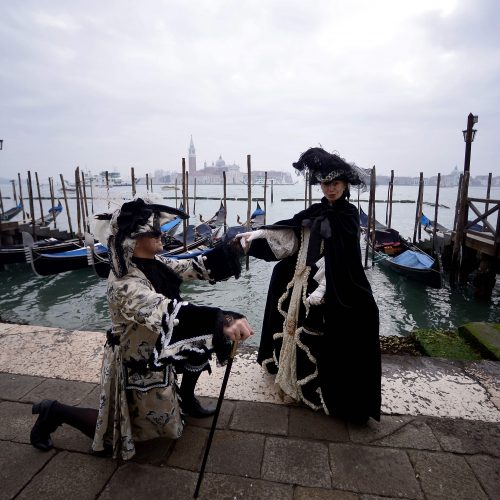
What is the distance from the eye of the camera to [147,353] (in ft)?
5.63

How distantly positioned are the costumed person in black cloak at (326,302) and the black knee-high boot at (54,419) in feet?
3.89

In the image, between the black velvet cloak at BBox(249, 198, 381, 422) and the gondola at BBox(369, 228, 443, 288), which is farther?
the gondola at BBox(369, 228, 443, 288)

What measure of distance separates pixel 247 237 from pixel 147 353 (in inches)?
37.6

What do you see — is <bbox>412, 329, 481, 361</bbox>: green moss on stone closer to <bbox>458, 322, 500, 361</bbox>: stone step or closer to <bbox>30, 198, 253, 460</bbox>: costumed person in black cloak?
<bbox>458, 322, 500, 361</bbox>: stone step

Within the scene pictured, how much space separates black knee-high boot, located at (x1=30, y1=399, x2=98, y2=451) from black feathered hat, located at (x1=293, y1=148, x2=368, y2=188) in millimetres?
1938

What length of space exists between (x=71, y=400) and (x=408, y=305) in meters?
8.81

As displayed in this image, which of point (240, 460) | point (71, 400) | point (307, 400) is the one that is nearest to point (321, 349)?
point (307, 400)

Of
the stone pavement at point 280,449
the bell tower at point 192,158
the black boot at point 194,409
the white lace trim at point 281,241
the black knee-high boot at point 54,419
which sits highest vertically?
the bell tower at point 192,158

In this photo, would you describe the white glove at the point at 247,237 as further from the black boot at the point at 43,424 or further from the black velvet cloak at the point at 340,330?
the black boot at the point at 43,424

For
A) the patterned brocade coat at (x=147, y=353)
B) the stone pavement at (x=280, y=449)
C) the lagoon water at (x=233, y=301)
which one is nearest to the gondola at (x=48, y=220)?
the lagoon water at (x=233, y=301)

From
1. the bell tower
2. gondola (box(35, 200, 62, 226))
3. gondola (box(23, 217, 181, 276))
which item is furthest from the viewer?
the bell tower

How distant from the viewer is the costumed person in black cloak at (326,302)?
6.93 feet

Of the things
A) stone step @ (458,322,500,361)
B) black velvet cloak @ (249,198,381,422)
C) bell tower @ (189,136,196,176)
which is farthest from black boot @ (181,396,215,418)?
bell tower @ (189,136,196,176)

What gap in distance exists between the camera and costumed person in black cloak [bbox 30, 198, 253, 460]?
4.84 ft
